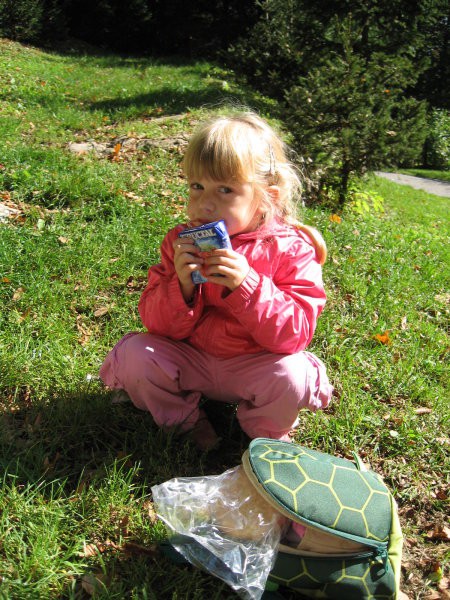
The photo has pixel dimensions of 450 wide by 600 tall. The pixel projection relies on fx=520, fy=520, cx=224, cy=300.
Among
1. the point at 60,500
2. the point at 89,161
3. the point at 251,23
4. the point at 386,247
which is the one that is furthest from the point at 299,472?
the point at 251,23

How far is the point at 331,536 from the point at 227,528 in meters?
0.31

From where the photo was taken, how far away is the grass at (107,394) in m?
1.69

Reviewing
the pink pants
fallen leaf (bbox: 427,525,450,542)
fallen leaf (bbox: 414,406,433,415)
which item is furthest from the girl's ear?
fallen leaf (bbox: 427,525,450,542)

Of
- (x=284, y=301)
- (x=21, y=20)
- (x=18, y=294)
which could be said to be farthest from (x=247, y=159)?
(x=21, y=20)

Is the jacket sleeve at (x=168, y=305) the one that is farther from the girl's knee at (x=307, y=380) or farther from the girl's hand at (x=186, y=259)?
the girl's knee at (x=307, y=380)

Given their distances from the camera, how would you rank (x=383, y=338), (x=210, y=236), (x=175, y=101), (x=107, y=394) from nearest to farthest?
(x=210, y=236), (x=107, y=394), (x=383, y=338), (x=175, y=101)

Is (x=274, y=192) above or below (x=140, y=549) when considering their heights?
above

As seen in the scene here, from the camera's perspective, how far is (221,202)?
79.2 inches

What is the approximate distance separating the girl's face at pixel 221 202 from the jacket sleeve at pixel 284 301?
0.80ft

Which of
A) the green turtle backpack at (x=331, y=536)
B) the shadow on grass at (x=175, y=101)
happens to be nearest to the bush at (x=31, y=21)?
the shadow on grass at (x=175, y=101)

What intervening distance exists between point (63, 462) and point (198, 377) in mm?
629

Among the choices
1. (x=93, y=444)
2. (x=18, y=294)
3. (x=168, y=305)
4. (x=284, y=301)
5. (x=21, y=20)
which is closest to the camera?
(x=284, y=301)

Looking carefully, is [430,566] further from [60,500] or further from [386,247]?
[386,247]

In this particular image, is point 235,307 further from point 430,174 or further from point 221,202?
point 430,174
